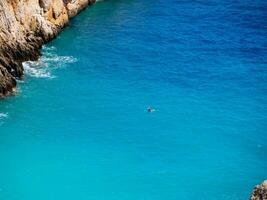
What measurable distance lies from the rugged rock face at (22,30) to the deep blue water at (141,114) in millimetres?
1592

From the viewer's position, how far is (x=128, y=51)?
79.2 meters

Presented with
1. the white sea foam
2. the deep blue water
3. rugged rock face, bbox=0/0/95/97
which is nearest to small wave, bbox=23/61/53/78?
the white sea foam

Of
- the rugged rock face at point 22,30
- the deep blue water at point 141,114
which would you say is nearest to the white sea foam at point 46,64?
the deep blue water at point 141,114

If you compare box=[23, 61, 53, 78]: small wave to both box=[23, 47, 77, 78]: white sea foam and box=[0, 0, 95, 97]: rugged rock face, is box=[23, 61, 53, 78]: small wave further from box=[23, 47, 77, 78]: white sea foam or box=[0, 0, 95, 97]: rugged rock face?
box=[0, 0, 95, 97]: rugged rock face

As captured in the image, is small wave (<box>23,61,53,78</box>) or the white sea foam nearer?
small wave (<box>23,61,53,78</box>)

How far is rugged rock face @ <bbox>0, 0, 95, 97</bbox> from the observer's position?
6869 cm

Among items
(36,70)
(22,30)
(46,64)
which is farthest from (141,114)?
(22,30)

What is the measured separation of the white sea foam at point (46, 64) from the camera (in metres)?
71.8

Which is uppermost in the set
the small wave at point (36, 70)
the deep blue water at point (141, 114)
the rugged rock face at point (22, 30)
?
the rugged rock face at point (22, 30)

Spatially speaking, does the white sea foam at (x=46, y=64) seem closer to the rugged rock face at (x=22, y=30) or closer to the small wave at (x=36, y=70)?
the small wave at (x=36, y=70)

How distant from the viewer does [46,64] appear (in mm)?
74500

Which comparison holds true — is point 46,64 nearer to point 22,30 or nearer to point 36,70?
point 36,70

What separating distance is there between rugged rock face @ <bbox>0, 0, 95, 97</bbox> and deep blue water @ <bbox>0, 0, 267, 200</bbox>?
1.59 metres

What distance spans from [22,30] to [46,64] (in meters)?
5.37
